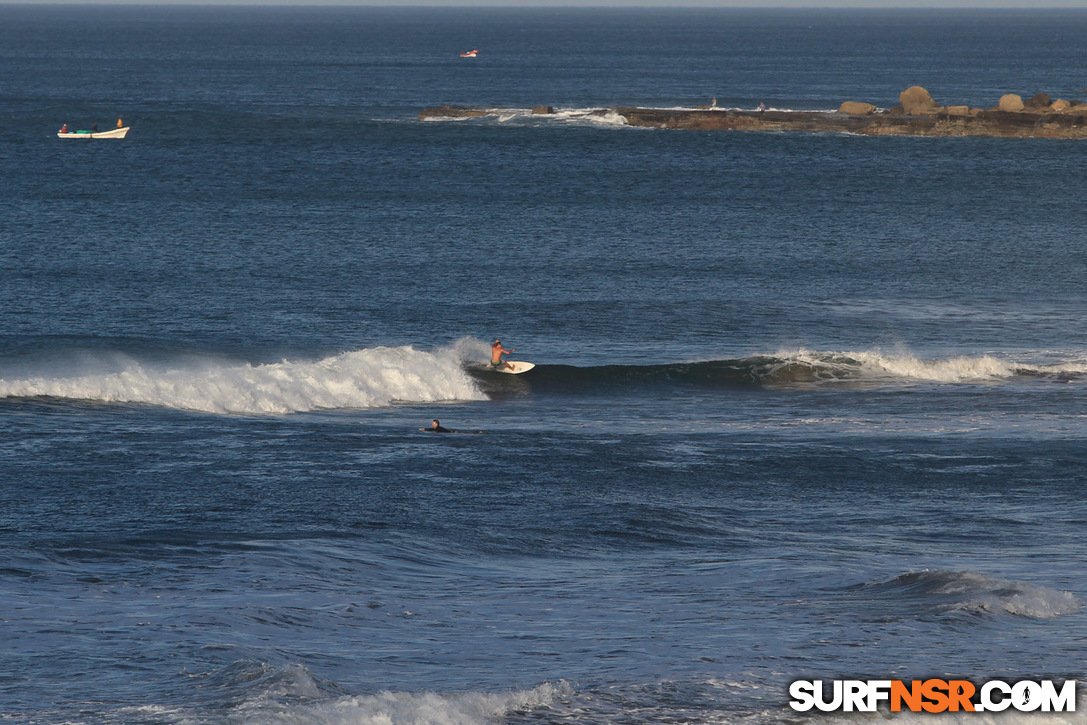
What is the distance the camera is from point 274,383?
37.9 metres

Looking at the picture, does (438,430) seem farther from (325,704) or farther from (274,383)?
(325,704)

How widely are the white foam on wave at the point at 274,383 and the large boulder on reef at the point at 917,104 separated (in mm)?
79940

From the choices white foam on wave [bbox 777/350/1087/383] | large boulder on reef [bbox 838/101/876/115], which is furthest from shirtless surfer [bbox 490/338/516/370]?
large boulder on reef [bbox 838/101/876/115]

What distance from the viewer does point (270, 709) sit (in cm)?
1603

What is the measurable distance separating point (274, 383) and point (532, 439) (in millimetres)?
9265

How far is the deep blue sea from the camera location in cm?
1780

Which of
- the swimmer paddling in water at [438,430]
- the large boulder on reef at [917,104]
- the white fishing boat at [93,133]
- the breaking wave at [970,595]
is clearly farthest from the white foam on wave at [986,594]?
the large boulder on reef at [917,104]

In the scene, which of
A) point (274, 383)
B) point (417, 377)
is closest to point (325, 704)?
point (274, 383)

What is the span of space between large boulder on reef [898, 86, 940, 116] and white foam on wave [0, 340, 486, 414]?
79940mm

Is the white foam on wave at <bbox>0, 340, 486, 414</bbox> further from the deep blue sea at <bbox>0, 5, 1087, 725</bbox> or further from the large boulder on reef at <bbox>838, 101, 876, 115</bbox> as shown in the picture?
the large boulder on reef at <bbox>838, 101, 876, 115</bbox>

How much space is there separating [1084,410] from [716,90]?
385 feet

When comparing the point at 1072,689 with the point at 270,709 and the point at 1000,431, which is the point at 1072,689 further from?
the point at 1000,431

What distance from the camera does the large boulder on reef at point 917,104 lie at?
11012cm

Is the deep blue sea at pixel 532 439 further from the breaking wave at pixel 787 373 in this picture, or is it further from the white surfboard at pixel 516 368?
the white surfboard at pixel 516 368
